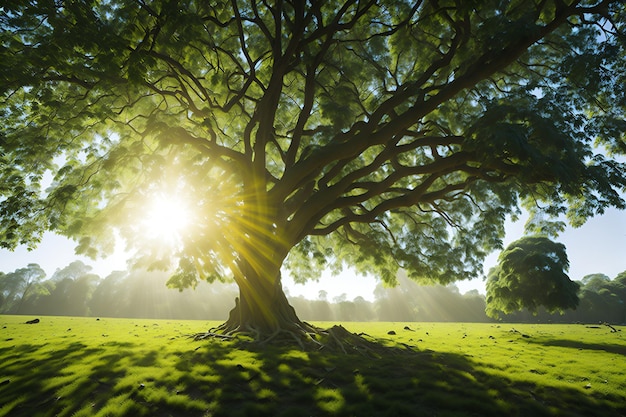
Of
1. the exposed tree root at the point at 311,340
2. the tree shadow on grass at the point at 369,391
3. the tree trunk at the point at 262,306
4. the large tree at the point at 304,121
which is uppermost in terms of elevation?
Answer: the large tree at the point at 304,121

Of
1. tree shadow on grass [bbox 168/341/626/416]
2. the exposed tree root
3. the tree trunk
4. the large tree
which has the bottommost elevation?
tree shadow on grass [bbox 168/341/626/416]

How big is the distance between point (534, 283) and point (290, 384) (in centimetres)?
2456

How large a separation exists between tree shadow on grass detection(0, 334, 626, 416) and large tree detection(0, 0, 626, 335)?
4829 mm

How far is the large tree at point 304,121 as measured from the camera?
8.07 m

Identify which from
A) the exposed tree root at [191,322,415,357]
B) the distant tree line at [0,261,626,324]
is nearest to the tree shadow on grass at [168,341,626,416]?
the exposed tree root at [191,322,415,357]

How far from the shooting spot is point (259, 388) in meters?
5.76

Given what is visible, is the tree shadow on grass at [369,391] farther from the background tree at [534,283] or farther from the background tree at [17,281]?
the background tree at [17,281]

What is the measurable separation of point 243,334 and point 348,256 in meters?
11.4

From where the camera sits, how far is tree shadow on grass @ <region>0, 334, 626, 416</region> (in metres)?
4.79

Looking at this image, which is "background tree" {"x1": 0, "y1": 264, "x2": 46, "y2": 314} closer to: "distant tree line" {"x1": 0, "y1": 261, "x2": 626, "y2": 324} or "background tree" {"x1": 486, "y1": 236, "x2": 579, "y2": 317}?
"distant tree line" {"x1": 0, "y1": 261, "x2": 626, "y2": 324}

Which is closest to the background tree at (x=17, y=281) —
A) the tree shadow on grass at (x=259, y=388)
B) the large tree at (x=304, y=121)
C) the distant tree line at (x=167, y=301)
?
the distant tree line at (x=167, y=301)

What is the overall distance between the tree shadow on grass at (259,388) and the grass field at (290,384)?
0.8 inches

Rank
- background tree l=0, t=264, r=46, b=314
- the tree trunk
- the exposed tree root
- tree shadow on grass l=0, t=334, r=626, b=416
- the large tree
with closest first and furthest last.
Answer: tree shadow on grass l=0, t=334, r=626, b=416
the large tree
the exposed tree root
the tree trunk
background tree l=0, t=264, r=46, b=314

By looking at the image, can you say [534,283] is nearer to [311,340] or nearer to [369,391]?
[311,340]
